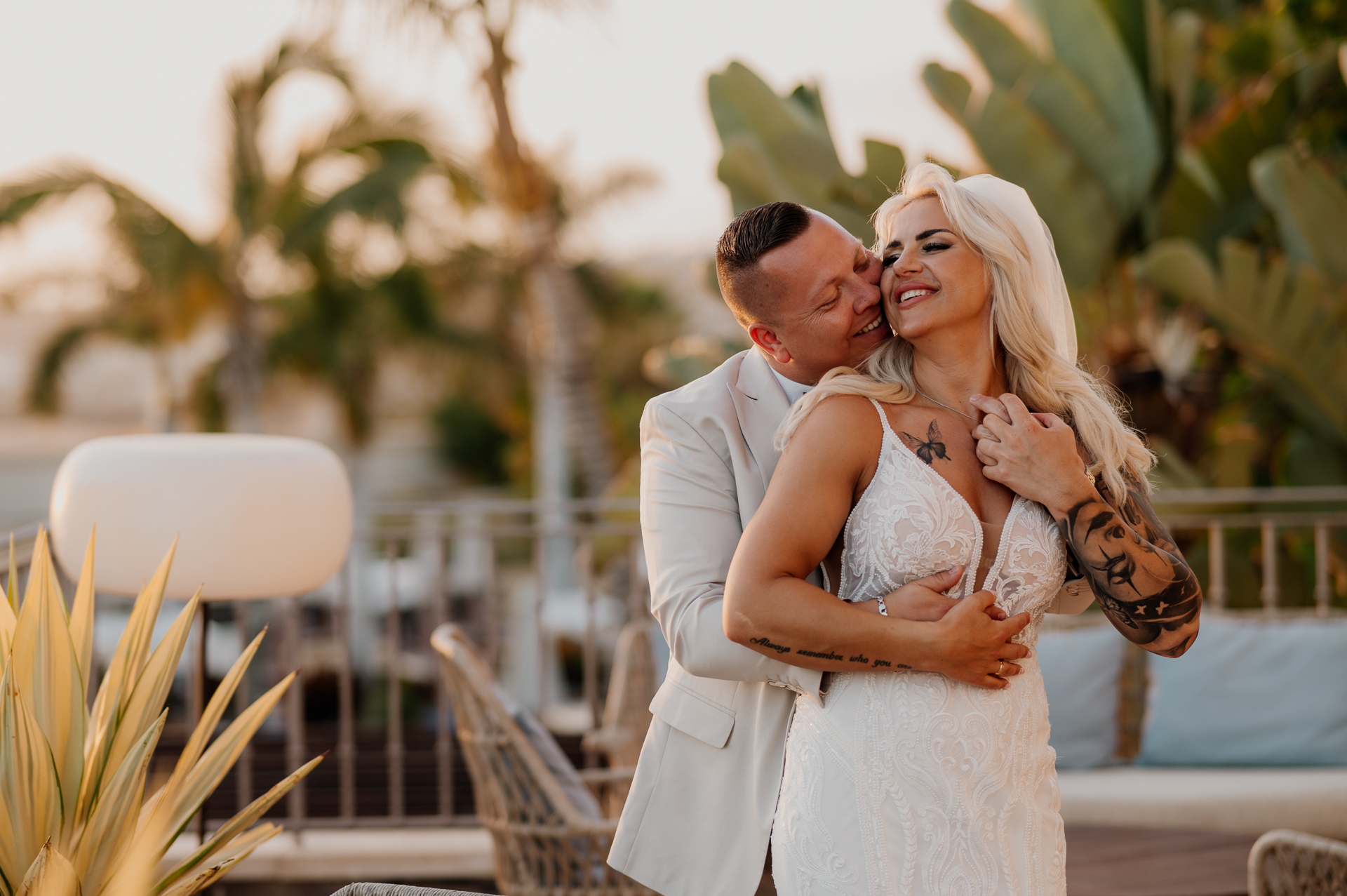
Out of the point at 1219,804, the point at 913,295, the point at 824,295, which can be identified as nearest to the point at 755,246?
the point at 824,295

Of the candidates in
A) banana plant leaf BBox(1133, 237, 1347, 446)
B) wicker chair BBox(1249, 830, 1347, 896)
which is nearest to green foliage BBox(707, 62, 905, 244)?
banana plant leaf BBox(1133, 237, 1347, 446)

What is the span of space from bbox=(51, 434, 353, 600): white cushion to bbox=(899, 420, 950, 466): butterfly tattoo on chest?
1.56m

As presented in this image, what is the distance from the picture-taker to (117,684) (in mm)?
1597

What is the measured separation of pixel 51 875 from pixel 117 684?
326 millimetres

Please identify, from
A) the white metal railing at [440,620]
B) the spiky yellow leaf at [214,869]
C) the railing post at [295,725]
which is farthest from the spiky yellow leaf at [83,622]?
the railing post at [295,725]

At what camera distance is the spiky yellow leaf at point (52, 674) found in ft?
5.07

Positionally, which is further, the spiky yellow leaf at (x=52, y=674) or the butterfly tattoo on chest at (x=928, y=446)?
the spiky yellow leaf at (x=52, y=674)

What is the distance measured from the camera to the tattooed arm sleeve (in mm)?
1380

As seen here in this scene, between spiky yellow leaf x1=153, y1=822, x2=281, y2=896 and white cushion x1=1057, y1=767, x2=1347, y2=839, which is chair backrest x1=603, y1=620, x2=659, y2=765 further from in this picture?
spiky yellow leaf x1=153, y1=822, x2=281, y2=896

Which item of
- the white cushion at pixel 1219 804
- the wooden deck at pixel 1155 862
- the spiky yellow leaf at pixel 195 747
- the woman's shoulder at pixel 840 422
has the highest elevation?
the woman's shoulder at pixel 840 422

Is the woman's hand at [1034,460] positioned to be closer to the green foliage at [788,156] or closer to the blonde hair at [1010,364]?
the blonde hair at [1010,364]

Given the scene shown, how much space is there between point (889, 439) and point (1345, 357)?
4178 millimetres

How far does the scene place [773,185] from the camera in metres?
4.70

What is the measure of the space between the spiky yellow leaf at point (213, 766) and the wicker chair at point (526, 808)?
849mm
